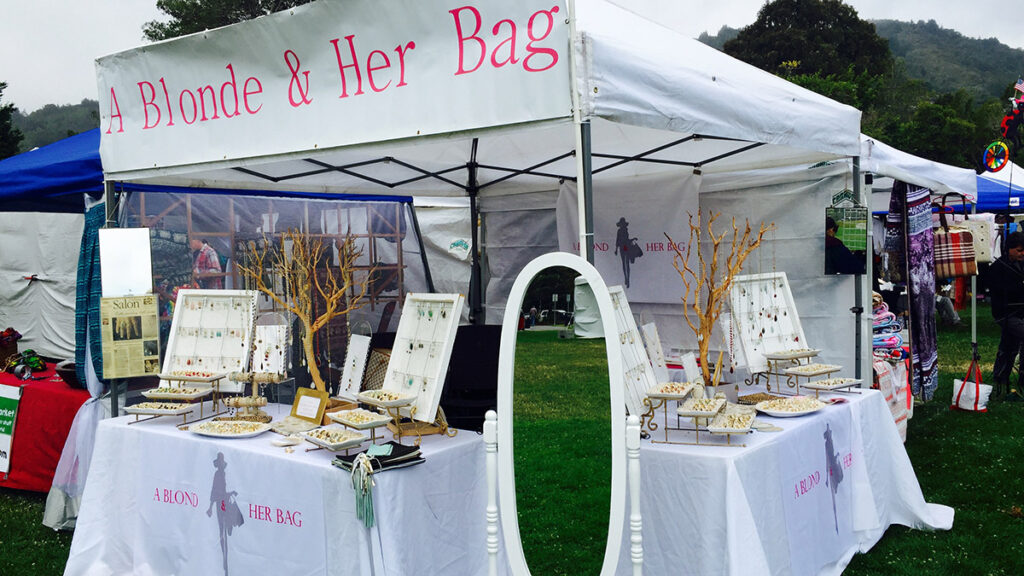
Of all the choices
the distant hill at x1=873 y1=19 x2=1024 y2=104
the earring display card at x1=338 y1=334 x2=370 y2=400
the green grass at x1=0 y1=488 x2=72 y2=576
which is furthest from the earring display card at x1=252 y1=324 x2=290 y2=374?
the distant hill at x1=873 y1=19 x2=1024 y2=104

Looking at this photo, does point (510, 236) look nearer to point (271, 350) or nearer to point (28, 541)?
point (271, 350)

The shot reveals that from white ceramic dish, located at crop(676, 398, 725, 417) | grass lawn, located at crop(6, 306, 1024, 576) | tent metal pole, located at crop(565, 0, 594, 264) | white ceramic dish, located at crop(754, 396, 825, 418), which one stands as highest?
tent metal pole, located at crop(565, 0, 594, 264)

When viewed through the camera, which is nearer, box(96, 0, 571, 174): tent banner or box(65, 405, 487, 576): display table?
box(96, 0, 571, 174): tent banner

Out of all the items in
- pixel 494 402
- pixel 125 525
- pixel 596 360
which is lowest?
pixel 125 525

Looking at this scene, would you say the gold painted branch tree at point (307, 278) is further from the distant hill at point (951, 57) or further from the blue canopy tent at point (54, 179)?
the distant hill at point (951, 57)

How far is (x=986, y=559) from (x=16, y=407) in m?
4.89

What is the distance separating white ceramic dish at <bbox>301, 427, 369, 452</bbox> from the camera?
233cm

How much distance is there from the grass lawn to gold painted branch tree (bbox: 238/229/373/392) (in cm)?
92

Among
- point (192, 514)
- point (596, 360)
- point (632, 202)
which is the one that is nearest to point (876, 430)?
point (596, 360)

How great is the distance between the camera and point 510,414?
6.79ft

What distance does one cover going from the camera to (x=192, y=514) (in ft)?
8.73

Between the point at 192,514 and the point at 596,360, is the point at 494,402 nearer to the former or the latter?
the point at 596,360

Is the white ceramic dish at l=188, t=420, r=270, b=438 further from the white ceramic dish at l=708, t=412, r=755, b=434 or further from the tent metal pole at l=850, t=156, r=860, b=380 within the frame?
the tent metal pole at l=850, t=156, r=860, b=380

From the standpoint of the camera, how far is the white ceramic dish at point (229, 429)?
2.65 metres
